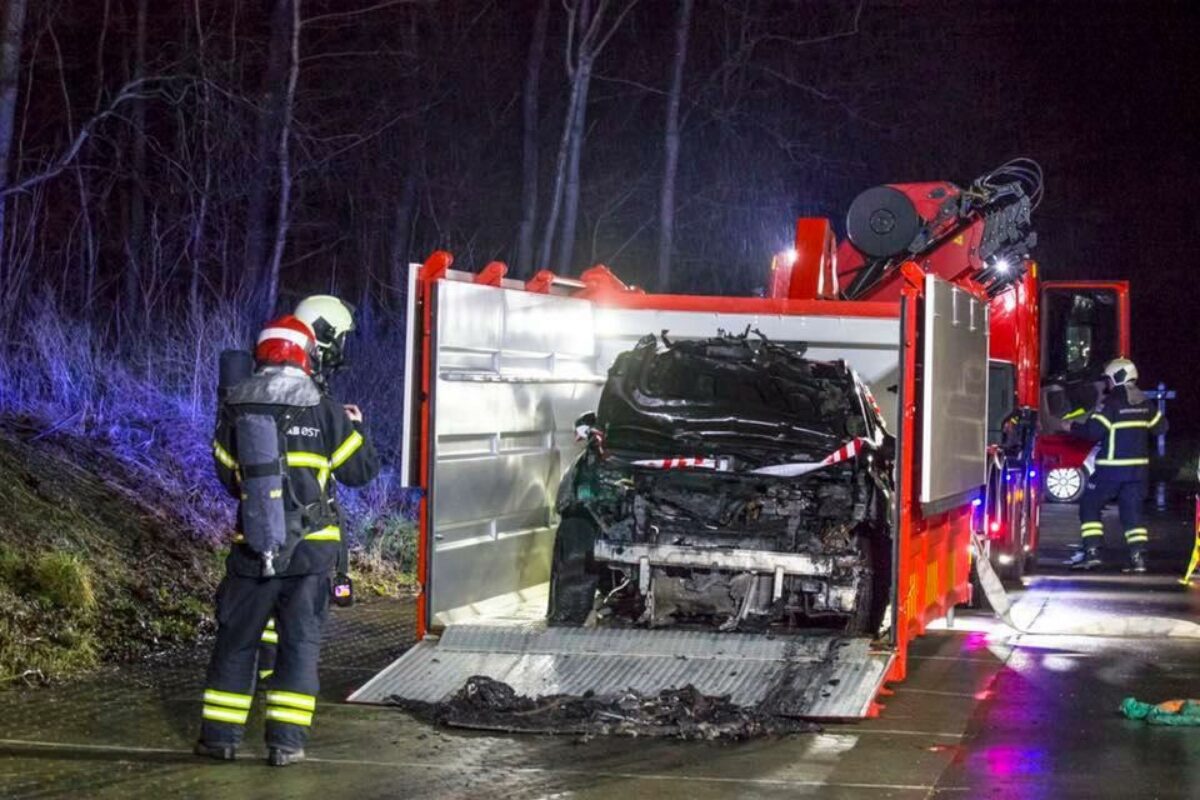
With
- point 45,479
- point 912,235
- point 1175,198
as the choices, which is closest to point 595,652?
point 45,479

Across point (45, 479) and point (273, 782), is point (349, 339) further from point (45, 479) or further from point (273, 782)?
point (273, 782)

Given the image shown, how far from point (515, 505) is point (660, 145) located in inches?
782

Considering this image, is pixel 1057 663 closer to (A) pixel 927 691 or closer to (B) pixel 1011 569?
(A) pixel 927 691

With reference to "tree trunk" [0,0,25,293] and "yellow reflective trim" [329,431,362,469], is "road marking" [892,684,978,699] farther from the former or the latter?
"tree trunk" [0,0,25,293]

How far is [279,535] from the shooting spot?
7418 millimetres

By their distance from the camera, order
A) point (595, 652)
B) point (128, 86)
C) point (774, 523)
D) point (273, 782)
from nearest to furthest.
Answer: point (273, 782) → point (595, 652) → point (774, 523) → point (128, 86)

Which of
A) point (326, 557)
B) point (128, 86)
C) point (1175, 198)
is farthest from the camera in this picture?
point (1175, 198)

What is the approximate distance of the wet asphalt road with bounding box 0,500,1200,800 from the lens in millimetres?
7074

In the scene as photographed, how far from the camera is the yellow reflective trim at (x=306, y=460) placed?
25.1 feet

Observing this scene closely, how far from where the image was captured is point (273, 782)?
281 inches

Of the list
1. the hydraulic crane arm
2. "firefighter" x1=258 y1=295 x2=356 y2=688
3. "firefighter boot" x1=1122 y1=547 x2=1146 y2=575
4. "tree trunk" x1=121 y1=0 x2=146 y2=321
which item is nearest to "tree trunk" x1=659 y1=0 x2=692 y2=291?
"tree trunk" x1=121 y1=0 x2=146 y2=321

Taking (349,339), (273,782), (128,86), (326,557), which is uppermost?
(128,86)

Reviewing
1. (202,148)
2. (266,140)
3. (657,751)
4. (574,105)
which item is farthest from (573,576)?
(574,105)

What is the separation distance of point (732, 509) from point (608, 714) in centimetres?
194
